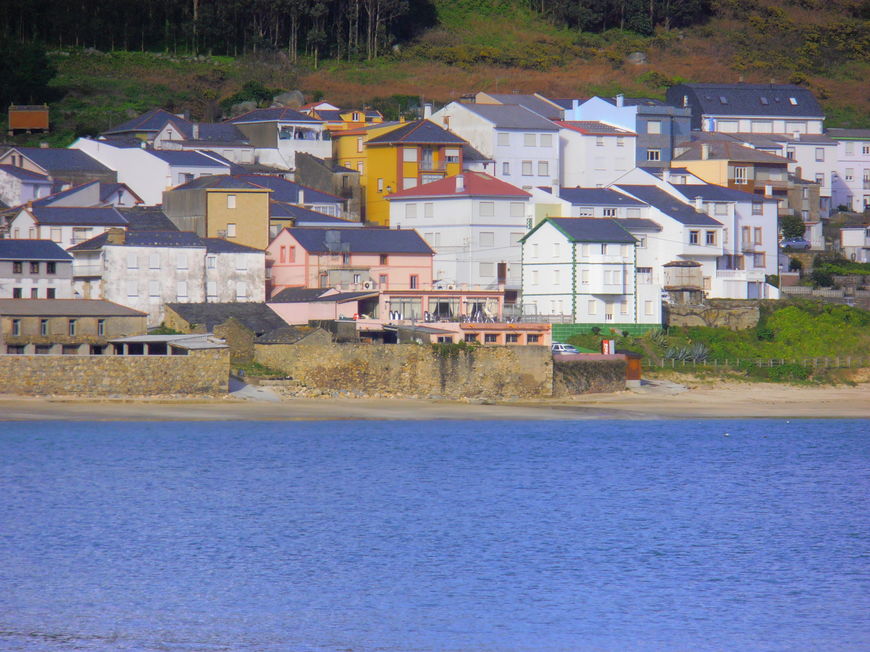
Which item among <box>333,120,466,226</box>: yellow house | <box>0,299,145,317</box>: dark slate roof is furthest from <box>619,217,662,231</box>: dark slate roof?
<box>0,299,145,317</box>: dark slate roof

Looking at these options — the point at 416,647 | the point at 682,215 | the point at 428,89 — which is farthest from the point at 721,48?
the point at 416,647

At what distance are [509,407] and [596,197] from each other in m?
19.2

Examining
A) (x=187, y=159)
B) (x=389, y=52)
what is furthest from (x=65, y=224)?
(x=389, y=52)

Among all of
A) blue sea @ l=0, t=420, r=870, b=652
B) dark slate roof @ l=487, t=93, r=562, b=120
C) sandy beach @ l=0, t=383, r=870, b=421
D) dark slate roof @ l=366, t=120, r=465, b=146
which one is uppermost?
dark slate roof @ l=487, t=93, r=562, b=120

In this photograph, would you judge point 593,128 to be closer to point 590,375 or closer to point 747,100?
point 747,100

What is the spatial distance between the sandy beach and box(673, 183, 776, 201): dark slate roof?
1517cm

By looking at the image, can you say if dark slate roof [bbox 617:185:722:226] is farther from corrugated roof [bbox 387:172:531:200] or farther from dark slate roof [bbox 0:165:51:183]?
dark slate roof [bbox 0:165:51:183]

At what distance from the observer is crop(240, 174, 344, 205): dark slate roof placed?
71.8 metres

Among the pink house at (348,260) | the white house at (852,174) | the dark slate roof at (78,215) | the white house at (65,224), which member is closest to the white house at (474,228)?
the pink house at (348,260)

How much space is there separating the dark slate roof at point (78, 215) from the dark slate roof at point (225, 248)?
467cm

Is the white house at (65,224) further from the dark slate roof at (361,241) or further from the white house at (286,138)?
the white house at (286,138)

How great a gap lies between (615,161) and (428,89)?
22.7 meters

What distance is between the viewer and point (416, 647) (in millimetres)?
23719

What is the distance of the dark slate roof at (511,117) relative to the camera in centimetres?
7656
